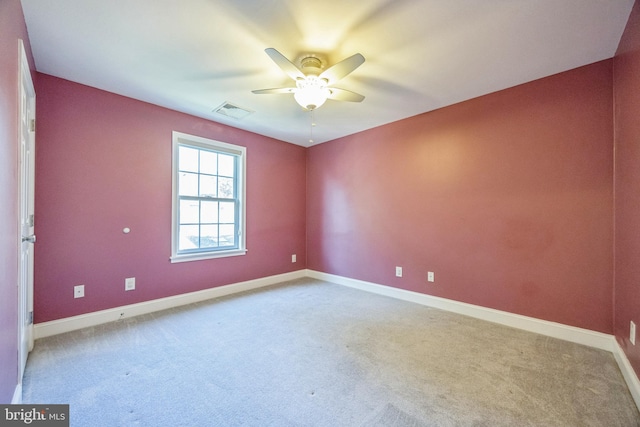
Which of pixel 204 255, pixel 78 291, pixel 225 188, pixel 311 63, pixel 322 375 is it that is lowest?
Result: pixel 322 375

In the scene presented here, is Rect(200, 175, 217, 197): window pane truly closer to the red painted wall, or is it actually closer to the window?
the window

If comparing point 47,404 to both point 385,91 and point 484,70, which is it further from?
point 484,70

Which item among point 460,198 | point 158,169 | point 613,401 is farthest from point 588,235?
point 158,169

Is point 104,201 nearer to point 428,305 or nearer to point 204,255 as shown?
point 204,255

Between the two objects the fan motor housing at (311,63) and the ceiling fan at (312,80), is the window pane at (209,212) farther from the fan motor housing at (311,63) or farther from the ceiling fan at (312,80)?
the fan motor housing at (311,63)

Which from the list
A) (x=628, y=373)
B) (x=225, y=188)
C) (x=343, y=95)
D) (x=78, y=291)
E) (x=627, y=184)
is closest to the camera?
(x=628, y=373)

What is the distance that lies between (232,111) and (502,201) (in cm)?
323

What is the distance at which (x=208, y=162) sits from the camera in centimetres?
352

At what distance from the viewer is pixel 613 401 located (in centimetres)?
153

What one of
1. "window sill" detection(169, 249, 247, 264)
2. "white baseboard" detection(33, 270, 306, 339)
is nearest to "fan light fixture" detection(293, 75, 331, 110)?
"window sill" detection(169, 249, 247, 264)

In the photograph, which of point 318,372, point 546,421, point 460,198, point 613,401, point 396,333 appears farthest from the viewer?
point 460,198

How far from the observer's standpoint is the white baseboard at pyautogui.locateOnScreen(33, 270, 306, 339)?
2.33m

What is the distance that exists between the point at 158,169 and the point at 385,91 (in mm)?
2714

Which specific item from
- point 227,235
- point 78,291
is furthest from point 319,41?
point 78,291
